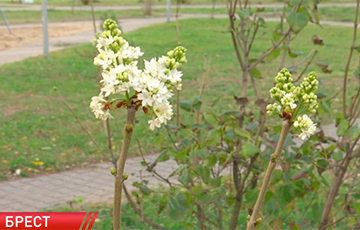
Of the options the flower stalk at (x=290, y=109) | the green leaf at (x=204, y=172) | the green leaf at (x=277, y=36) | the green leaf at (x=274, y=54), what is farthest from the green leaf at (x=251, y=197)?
the flower stalk at (x=290, y=109)

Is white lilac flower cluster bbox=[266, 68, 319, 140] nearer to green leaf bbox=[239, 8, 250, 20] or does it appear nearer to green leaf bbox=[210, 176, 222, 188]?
green leaf bbox=[210, 176, 222, 188]

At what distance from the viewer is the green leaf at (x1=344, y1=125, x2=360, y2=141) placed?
327 centimetres

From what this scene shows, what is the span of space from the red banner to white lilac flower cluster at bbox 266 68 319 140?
903 millimetres

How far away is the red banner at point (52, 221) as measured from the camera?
7.48 ft

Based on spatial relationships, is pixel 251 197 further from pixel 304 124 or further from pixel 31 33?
pixel 31 33

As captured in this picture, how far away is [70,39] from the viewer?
719 inches

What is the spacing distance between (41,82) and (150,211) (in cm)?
629

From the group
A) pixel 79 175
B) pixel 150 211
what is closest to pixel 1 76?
pixel 79 175

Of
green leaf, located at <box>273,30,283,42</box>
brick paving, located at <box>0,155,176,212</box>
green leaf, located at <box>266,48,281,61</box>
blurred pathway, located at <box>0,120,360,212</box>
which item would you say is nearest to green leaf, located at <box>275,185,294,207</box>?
green leaf, located at <box>266,48,281,61</box>

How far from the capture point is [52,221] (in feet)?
7.64

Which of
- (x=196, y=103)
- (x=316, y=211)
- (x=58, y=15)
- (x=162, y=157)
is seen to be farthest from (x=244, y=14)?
(x=58, y=15)

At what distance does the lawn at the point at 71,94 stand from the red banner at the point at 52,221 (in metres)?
1.59

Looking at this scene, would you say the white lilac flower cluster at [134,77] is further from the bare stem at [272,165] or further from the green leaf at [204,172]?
the green leaf at [204,172]

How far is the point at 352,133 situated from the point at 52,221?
1806 mm
